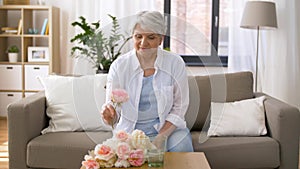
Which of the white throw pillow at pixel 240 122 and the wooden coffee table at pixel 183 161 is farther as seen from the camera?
the white throw pillow at pixel 240 122

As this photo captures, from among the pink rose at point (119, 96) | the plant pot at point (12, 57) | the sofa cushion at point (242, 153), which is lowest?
the sofa cushion at point (242, 153)

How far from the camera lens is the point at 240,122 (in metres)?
3.14

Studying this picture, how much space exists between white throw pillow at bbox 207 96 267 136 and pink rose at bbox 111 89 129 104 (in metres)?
0.91

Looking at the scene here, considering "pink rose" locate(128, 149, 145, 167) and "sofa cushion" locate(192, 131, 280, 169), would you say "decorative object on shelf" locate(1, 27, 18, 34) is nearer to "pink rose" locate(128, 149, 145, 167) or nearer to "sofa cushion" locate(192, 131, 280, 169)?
"sofa cushion" locate(192, 131, 280, 169)

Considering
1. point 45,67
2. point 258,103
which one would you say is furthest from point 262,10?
point 45,67

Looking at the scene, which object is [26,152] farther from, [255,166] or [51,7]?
[51,7]

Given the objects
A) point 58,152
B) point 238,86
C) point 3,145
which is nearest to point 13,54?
point 3,145

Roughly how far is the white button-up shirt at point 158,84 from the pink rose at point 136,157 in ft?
0.93

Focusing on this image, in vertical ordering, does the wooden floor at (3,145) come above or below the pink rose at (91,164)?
below

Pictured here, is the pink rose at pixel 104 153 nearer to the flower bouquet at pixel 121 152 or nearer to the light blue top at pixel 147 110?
the flower bouquet at pixel 121 152

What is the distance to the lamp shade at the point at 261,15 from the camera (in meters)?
4.48

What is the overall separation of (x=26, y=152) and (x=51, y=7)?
8.17ft

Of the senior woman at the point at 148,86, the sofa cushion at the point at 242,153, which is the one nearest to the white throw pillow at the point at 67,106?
the senior woman at the point at 148,86

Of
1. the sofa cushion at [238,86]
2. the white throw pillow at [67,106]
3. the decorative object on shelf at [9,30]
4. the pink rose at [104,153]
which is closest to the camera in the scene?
the pink rose at [104,153]
